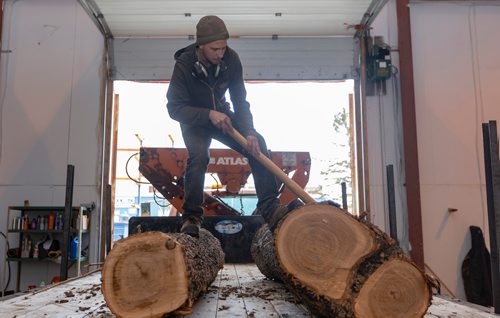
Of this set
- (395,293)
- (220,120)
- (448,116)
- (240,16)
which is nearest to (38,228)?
(240,16)

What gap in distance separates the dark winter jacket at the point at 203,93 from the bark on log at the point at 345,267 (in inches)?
42.7

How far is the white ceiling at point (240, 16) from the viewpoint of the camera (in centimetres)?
544

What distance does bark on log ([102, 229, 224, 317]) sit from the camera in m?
1.79

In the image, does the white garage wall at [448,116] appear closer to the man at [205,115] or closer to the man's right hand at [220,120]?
the man at [205,115]

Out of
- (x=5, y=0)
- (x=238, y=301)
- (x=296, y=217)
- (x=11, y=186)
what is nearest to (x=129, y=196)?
(x=11, y=186)

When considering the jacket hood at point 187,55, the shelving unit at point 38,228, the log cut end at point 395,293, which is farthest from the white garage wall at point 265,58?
the log cut end at point 395,293

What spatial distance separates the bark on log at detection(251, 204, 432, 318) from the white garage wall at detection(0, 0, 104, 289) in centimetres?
470

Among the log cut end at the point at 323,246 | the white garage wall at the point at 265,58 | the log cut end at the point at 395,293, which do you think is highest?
the white garage wall at the point at 265,58

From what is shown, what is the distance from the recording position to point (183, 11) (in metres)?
5.63

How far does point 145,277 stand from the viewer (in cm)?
181

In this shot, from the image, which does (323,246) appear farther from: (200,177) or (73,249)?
(73,249)

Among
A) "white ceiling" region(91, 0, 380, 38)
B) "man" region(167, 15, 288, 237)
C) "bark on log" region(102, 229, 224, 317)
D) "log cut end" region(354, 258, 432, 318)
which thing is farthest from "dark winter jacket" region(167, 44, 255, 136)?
"white ceiling" region(91, 0, 380, 38)

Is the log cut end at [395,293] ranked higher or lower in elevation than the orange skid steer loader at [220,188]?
lower

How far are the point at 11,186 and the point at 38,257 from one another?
1156 mm
